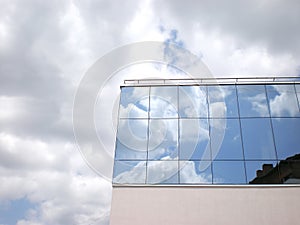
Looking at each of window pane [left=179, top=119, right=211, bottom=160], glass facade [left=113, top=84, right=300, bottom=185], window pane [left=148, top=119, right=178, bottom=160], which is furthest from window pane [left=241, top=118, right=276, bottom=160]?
window pane [left=148, top=119, right=178, bottom=160]

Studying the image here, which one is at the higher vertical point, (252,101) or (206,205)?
(252,101)

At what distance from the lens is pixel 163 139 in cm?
1463

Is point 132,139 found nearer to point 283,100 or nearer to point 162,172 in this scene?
point 162,172

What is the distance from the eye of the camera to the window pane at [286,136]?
1401 centimetres

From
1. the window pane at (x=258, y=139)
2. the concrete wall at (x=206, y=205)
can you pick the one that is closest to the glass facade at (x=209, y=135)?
the window pane at (x=258, y=139)

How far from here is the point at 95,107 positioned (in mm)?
16500

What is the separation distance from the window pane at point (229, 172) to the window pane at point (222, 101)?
9.49 feet

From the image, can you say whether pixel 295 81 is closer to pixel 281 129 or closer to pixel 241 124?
pixel 281 129

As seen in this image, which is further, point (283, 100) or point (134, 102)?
point (134, 102)

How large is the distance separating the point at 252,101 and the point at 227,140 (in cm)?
318

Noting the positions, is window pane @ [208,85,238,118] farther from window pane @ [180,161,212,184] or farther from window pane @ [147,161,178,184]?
window pane @ [147,161,178,184]

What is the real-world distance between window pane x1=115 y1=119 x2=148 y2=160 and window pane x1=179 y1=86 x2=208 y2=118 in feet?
8.03

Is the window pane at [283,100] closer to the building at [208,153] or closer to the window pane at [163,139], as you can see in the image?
the building at [208,153]

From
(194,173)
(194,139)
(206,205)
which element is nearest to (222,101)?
(194,139)
